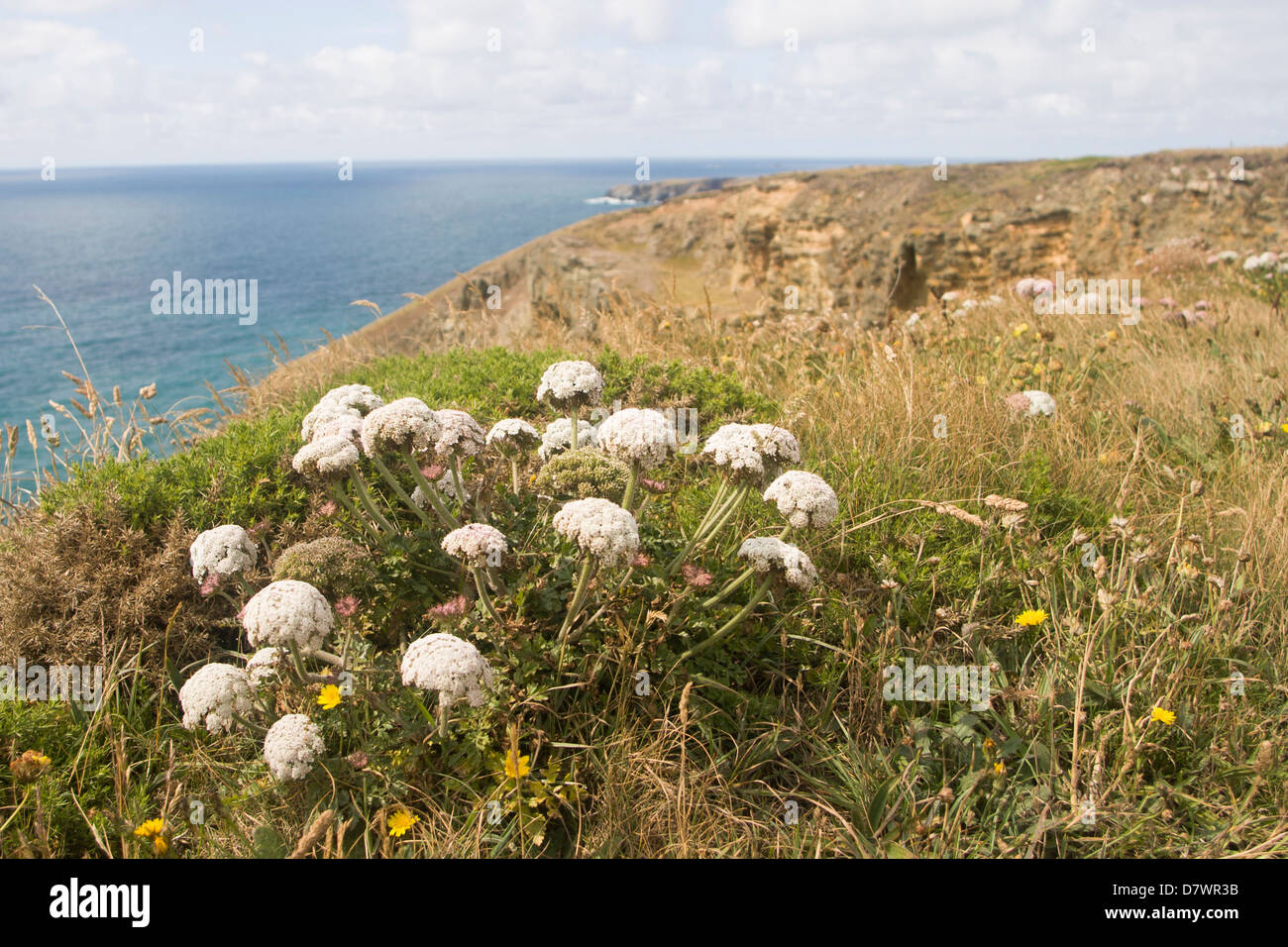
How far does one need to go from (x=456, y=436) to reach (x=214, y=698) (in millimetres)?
1101

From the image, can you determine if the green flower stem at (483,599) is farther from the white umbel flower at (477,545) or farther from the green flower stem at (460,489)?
the green flower stem at (460,489)

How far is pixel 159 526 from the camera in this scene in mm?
3609

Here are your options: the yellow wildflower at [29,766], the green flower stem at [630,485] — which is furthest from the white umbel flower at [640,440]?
the yellow wildflower at [29,766]

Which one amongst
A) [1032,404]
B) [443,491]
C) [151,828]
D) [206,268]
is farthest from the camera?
[206,268]

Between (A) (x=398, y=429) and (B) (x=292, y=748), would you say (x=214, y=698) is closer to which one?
(B) (x=292, y=748)

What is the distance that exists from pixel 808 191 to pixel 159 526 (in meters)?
17.0

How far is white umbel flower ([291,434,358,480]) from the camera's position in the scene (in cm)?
253

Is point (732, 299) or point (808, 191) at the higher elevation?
point (808, 191)

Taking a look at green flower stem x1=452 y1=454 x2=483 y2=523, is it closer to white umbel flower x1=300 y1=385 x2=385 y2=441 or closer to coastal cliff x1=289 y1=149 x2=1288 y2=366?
white umbel flower x1=300 y1=385 x2=385 y2=441

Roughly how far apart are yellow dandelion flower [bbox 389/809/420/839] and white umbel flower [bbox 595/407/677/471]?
129 centimetres

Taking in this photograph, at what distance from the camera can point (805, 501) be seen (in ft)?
8.21

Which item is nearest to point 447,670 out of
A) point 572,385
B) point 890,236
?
point 572,385
